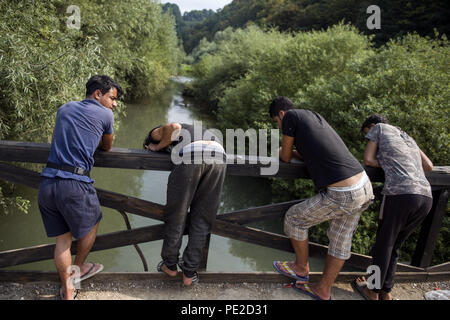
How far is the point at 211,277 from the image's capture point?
2766 mm

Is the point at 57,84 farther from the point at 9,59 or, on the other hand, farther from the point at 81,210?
the point at 81,210

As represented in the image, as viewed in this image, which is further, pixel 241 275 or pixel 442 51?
pixel 442 51

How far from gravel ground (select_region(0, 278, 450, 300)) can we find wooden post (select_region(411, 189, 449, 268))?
0.36 meters

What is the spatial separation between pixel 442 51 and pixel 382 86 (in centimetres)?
272

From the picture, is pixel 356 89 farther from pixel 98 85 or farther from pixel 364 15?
pixel 364 15

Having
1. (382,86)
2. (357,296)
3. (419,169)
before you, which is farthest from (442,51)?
(357,296)

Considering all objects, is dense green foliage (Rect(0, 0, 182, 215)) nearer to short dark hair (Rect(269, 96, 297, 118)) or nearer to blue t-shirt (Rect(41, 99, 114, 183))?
blue t-shirt (Rect(41, 99, 114, 183))

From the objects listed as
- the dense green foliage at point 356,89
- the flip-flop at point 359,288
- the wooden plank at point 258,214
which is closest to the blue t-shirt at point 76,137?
the wooden plank at point 258,214

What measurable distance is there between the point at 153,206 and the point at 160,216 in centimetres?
11

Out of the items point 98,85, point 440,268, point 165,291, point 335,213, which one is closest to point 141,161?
point 98,85

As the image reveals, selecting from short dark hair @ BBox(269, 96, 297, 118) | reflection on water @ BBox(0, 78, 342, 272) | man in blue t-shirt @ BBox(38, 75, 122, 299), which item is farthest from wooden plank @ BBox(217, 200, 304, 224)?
reflection on water @ BBox(0, 78, 342, 272)

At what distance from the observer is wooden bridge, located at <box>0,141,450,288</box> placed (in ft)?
8.15

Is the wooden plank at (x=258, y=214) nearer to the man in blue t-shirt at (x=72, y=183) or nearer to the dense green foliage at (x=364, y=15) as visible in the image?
the man in blue t-shirt at (x=72, y=183)

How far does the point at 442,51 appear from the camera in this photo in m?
9.33
